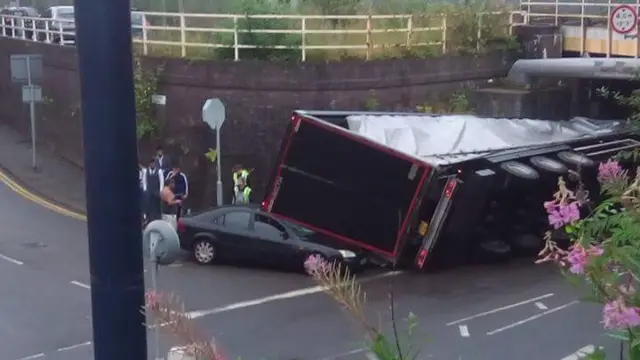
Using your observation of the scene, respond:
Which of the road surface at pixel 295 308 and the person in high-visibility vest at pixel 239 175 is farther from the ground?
the person in high-visibility vest at pixel 239 175

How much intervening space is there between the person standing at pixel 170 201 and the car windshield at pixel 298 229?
11.4 feet

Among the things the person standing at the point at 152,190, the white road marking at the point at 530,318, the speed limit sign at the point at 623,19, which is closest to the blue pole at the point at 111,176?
the white road marking at the point at 530,318

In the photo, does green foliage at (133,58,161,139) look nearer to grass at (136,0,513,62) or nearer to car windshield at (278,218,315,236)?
grass at (136,0,513,62)

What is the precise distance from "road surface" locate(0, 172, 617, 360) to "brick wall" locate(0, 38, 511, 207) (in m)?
3.99

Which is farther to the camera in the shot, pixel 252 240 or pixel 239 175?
pixel 239 175

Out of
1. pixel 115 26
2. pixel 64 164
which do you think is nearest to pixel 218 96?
pixel 64 164

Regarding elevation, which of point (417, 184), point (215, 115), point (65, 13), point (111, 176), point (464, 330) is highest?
point (65, 13)

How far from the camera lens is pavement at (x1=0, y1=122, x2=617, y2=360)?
41.6 feet

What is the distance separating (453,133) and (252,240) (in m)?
4.05

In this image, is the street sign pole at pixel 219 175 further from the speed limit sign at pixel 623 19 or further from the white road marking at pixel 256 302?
the speed limit sign at pixel 623 19

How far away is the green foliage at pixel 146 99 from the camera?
22750 mm

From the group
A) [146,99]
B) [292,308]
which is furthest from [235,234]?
[146,99]

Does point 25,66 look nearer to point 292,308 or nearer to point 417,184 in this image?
point 417,184

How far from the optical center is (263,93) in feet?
71.6
